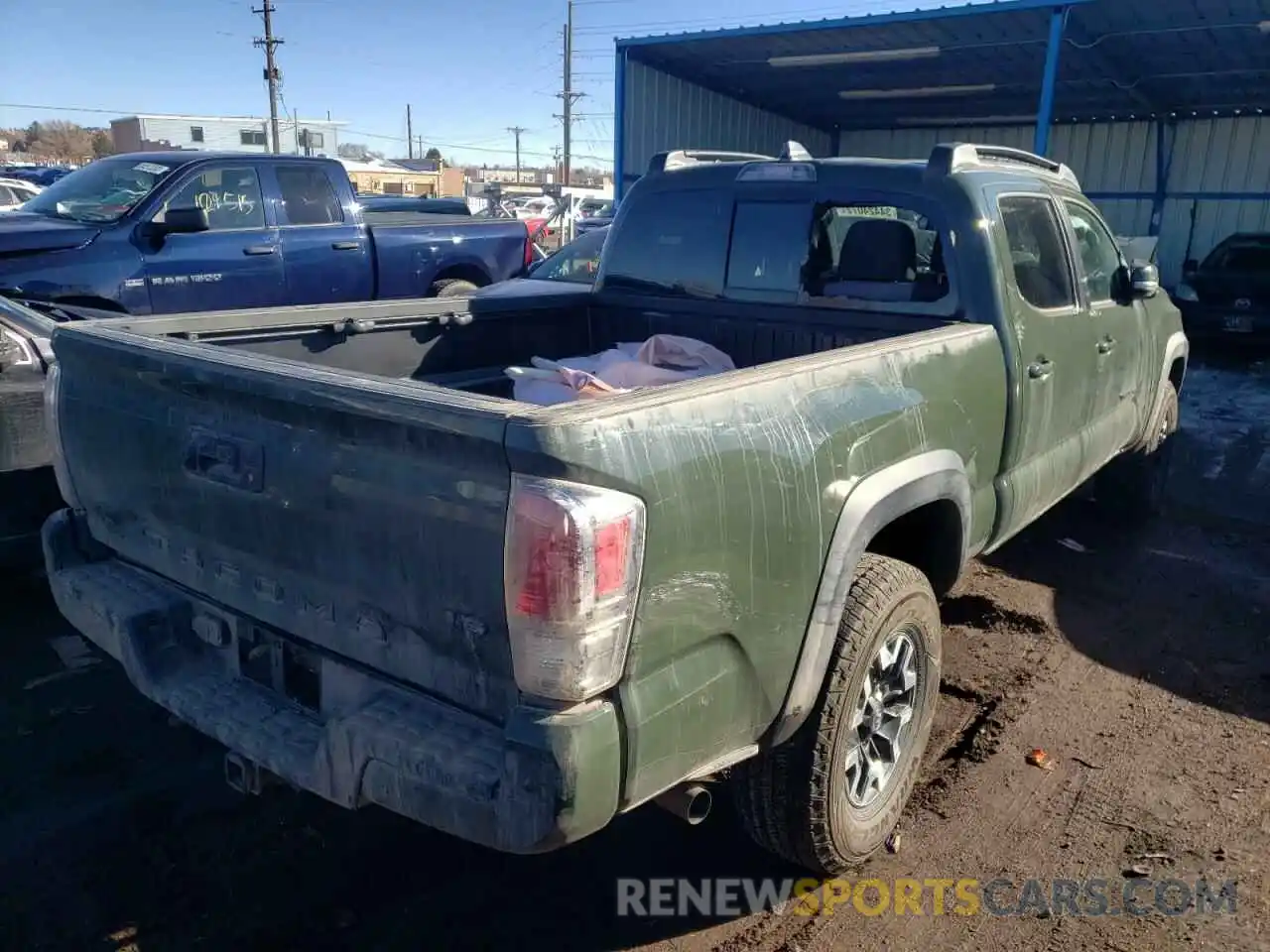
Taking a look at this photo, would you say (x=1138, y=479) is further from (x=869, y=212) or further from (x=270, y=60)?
(x=270, y=60)

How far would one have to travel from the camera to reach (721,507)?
2141 millimetres

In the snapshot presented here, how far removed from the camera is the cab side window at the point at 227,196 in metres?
8.12

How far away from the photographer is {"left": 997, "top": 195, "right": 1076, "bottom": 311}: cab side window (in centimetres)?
384

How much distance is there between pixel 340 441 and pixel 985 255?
8.26 ft

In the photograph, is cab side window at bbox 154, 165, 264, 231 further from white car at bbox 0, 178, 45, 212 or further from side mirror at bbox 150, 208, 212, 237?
white car at bbox 0, 178, 45, 212

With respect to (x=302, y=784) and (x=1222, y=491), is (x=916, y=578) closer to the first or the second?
(x=302, y=784)

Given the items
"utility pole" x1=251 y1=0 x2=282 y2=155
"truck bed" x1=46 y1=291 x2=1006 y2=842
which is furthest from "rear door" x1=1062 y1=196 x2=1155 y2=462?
"utility pole" x1=251 y1=0 x2=282 y2=155

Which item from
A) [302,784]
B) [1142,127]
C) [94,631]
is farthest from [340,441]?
[1142,127]

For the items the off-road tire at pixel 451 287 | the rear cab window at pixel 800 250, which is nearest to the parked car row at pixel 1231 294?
the off-road tire at pixel 451 287

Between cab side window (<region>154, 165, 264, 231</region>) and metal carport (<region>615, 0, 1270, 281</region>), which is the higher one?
metal carport (<region>615, 0, 1270, 281</region>)

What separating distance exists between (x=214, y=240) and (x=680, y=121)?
31.6 ft

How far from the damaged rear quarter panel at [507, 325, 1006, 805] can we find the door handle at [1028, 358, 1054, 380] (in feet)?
3.86

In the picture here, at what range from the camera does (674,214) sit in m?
4.45

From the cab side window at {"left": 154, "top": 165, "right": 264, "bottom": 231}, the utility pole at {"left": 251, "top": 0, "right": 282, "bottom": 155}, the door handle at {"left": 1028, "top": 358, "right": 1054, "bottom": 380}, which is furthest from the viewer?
the utility pole at {"left": 251, "top": 0, "right": 282, "bottom": 155}
